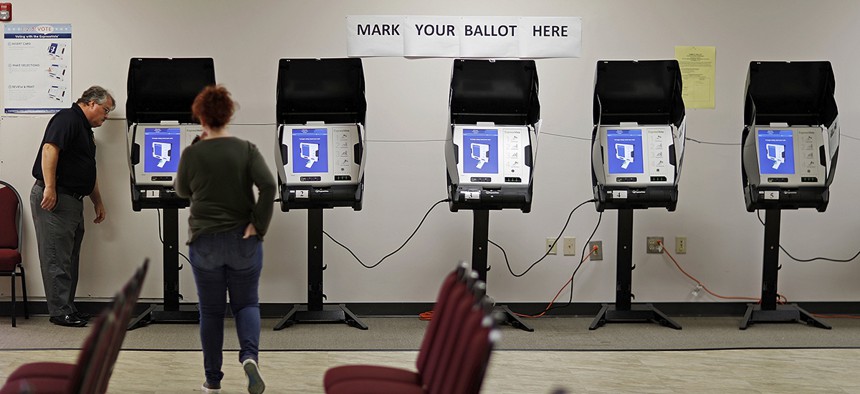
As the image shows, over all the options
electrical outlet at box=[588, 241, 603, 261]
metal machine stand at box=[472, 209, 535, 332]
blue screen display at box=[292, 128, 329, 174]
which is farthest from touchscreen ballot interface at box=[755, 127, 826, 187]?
blue screen display at box=[292, 128, 329, 174]

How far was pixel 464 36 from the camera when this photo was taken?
6.53 meters

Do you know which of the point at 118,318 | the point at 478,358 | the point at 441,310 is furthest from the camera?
the point at 441,310

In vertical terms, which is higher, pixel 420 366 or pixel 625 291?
pixel 420 366

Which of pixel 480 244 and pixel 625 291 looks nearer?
pixel 480 244

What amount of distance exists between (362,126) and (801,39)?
10.6 ft

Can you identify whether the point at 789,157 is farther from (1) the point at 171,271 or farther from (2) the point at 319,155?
(1) the point at 171,271

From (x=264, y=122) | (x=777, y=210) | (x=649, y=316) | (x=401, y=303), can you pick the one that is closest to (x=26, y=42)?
(x=264, y=122)

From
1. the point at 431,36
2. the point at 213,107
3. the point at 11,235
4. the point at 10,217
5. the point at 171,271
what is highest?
the point at 431,36

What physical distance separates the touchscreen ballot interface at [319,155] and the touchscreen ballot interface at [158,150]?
62 cm

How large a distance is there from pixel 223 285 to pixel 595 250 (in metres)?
3.22

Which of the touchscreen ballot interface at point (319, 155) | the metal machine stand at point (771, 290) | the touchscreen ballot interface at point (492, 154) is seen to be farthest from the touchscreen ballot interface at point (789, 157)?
the touchscreen ballot interface at point (319, 155)

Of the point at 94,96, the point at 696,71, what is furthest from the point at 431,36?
the point at 94,96

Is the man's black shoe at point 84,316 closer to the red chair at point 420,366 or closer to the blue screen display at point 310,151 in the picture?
the blue screen display at point 310,151

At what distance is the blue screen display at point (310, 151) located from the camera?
5891 millimetres
